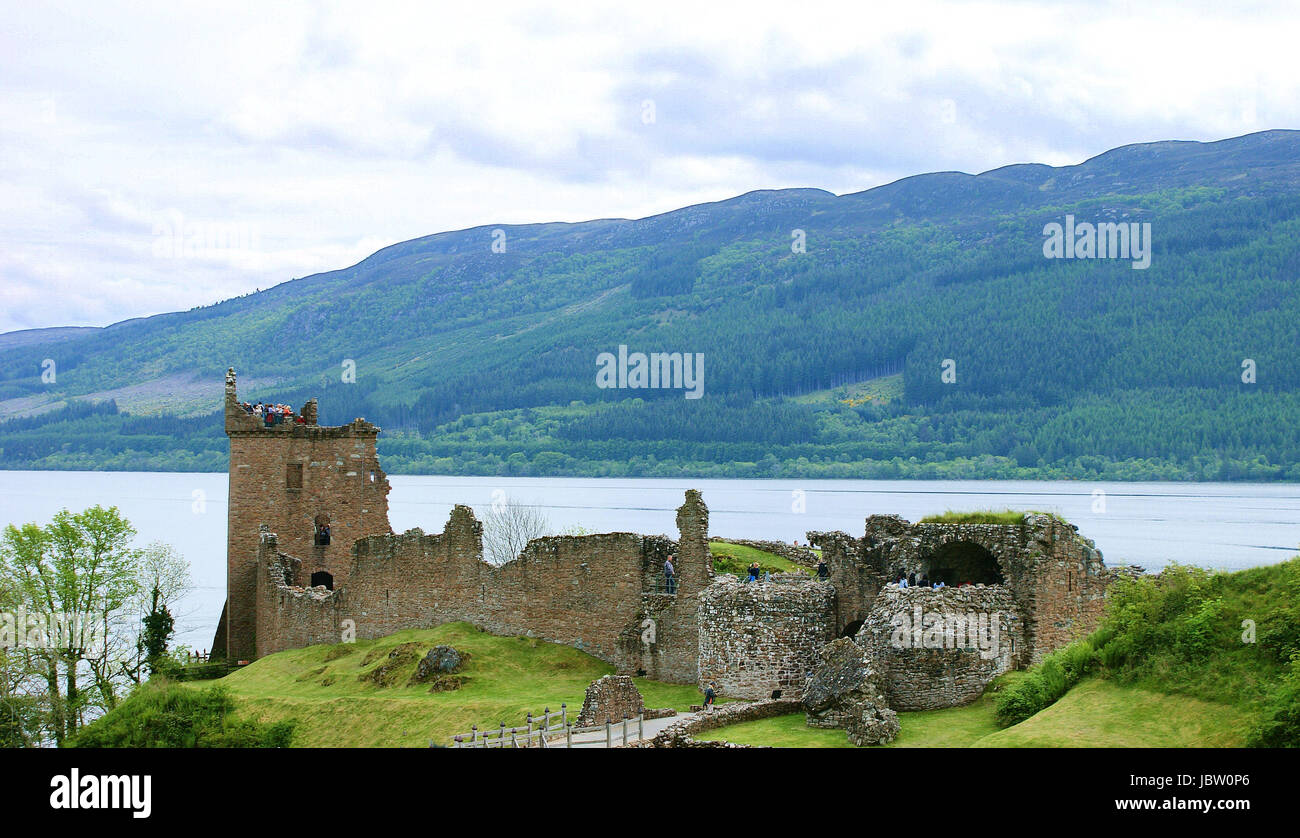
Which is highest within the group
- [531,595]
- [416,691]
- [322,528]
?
[322,528]

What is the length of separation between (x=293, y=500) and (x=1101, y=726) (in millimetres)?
38518

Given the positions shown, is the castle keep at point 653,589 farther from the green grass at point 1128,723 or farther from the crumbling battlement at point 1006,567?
Result: the green grass at point 1128,723

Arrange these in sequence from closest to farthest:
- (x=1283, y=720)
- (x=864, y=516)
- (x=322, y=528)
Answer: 1. (x=1283, y=720)
2. (x=322, y=528)
3. (x=864, y=516)

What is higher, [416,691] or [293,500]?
[293,500]

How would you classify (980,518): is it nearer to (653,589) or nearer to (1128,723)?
(1128,723)


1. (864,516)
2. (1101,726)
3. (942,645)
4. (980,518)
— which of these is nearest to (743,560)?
(980,518)

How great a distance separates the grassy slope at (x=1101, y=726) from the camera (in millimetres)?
19719

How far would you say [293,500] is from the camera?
52469 millimetres

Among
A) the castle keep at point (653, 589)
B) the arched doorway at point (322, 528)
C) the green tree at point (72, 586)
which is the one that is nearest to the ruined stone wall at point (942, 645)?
the castle keep at point (653, 589)

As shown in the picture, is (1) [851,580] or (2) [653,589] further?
(2) [653,589]
